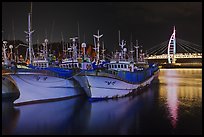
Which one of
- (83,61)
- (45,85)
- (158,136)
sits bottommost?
(158,136)

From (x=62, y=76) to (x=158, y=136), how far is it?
45.9 ft

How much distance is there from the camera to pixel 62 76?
27750 millimetres

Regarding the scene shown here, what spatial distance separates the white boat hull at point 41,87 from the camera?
78.7 feet

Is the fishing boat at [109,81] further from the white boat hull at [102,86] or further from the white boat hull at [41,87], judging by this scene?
the white boat hull at [41,87]

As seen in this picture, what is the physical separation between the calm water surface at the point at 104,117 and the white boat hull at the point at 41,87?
3.07 feet

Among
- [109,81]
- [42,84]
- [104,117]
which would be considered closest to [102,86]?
[109,81]

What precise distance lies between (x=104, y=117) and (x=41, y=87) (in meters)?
7.51

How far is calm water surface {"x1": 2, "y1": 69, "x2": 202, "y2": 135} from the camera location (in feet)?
55.6

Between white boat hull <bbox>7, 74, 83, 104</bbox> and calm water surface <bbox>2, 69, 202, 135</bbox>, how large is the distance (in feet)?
3.07

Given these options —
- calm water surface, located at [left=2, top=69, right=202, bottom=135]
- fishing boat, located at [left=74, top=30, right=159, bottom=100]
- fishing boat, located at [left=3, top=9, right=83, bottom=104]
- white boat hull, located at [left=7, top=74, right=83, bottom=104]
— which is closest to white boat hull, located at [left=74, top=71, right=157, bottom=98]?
fishing boat, located at [left=74, top=30, right=159, bottom=100]

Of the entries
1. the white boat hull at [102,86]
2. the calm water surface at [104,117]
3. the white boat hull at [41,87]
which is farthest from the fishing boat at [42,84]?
the white boat hull at [102,86]

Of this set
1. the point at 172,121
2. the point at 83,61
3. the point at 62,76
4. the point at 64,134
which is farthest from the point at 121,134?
the point at 83,61

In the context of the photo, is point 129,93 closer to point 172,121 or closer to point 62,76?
point 62,76

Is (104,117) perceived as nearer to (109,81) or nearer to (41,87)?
(109,81)
